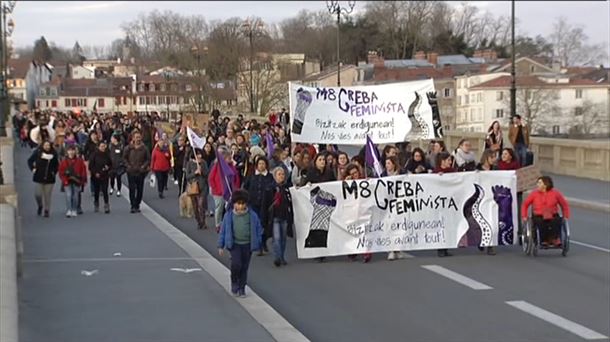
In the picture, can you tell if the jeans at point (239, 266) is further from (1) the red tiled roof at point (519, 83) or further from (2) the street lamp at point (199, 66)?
(1) the red tiled roof at point (519, 83)

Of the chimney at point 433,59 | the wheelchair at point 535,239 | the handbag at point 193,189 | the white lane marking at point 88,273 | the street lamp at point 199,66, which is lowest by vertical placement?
the white lane marking at point 88,273

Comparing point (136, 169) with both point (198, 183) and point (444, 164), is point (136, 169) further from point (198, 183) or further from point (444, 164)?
point (444, 164)

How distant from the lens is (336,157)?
1744 centimetres

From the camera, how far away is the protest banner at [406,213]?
15.0 m

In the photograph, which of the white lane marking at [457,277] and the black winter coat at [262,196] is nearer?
the white lane marking at [457,277]

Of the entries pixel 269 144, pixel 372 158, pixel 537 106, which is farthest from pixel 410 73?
pixel 372 158

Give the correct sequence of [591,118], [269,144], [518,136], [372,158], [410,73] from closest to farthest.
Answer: [372,158]
[269,144]
[518,136]
[410,73]
[591,118]

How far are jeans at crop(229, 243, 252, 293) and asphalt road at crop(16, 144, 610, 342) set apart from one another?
21cm

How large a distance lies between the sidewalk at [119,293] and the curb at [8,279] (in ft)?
1.99

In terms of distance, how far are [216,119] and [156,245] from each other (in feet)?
47.5

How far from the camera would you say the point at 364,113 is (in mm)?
19375

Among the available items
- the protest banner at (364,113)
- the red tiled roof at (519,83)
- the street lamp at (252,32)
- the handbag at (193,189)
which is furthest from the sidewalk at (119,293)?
the red tiled roof at (519,83)

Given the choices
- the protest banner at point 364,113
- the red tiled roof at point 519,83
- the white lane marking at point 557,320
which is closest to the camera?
the white lane marking at point 557,320

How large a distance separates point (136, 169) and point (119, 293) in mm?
9889
